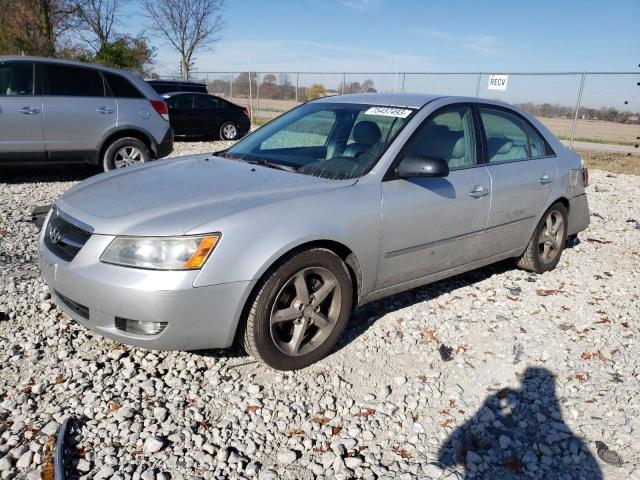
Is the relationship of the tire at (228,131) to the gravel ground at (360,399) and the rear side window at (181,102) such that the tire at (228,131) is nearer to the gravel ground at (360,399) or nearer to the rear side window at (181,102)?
the rear side window at (181,102)

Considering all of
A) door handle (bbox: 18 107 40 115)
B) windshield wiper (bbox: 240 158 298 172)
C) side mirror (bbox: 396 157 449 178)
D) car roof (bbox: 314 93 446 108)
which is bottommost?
windshield wiper (bbox: 240 158 298 172)

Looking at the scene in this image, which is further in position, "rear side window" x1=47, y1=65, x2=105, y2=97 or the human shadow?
"rear side window" x1=47, y1=65, x2=105, y2=97

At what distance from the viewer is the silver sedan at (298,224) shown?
103 inches

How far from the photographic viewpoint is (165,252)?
260cm

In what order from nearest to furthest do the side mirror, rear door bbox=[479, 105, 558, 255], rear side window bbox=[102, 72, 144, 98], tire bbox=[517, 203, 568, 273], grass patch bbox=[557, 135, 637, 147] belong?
the side mirror, rear door bbox=[479, 105, 558, 255], tire bbox=[517, 203, 568, 273], rear side window bbox=[102, 72, 144, 98], grass patch bbox=[557, 135, 637, 147]

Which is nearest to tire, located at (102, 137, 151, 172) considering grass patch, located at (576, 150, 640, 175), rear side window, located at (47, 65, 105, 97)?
rear side window, located at (47, 65, 105, 97)

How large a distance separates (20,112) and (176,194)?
5.31m

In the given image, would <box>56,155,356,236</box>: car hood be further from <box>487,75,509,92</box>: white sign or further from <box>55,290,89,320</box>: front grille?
<box>487,75,509,92</box>: white sign

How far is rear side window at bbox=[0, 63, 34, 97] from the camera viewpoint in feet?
22.7

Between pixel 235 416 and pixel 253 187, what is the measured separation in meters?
1.28

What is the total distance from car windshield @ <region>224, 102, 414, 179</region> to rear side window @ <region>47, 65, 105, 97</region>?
436 centimetres

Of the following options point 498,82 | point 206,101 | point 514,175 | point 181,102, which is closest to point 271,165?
point 514,175

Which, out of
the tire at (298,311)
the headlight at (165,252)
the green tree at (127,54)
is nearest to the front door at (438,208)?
the tire at (298,311)

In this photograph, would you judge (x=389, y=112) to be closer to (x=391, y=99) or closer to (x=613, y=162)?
(x=391, y=99)
